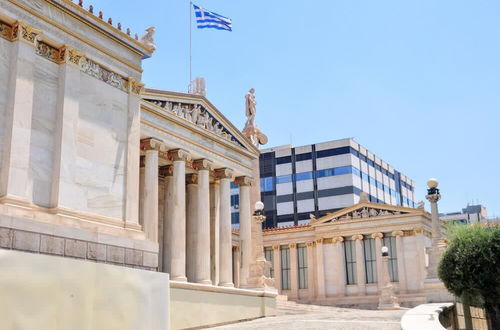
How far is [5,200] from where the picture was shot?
618 inches

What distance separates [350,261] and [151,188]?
75.5ft

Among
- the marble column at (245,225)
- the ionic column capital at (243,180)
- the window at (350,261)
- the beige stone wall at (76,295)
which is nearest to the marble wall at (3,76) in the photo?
the beige stone wall at (76,295)

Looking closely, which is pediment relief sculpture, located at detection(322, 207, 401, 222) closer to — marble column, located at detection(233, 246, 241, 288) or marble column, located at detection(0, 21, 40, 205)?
marble column, located at detection(233, 246, 241, 288)

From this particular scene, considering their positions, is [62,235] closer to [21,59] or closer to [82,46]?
[21,59]

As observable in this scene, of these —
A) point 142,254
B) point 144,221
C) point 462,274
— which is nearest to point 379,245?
point 144,221

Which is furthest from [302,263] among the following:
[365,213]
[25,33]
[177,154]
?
[25,33]

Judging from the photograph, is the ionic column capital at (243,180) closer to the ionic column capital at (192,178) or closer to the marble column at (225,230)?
the marble column at (225,230)

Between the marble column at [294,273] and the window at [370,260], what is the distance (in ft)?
21.4

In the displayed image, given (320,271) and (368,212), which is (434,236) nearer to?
(368,212)

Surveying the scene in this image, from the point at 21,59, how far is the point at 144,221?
60.5 feet

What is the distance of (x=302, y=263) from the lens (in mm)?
55031

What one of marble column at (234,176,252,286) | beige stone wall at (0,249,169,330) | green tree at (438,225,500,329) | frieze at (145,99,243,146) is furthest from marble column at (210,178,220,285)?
beige stone wall at (0,249,169,330)

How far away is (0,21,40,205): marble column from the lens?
52.6 ft

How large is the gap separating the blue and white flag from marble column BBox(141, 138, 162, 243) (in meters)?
8.99
